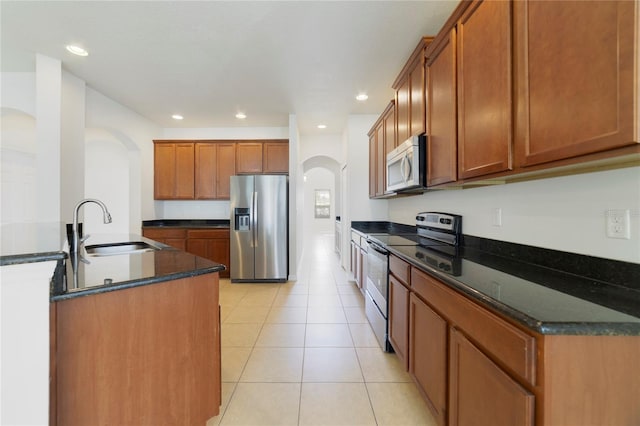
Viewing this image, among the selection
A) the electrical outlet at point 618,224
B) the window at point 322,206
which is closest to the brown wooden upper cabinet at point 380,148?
the electrical outlet at point 618,224

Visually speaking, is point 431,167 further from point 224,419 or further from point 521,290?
point 224,419

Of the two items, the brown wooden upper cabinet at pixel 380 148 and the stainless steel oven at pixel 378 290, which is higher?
the brown wooden upper cabinet at pixel 380 148

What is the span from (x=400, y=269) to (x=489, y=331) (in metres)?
0.92

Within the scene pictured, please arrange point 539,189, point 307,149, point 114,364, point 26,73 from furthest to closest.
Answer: point 307,149
point 26,73
point 539,189
point 114,364

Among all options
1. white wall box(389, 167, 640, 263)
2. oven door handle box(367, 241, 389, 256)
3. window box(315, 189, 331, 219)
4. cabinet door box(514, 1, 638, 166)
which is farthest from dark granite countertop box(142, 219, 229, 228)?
window box(315, 189, 331, 219)

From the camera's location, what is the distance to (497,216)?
1696 millimetres

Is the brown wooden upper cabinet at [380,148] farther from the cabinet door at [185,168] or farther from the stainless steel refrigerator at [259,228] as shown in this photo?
the cabinet door at [185,168]

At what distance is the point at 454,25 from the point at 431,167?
2.90 ft

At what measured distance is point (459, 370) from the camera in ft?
3.64

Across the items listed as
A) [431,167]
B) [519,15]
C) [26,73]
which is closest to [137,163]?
[26,73]

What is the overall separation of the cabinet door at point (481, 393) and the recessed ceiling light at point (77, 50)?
3877 millimetres

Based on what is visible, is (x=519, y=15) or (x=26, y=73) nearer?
(x=519, y=15)

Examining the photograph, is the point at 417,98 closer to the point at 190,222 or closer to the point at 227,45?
the point at 227,45

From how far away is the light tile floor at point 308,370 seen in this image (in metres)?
1.55
